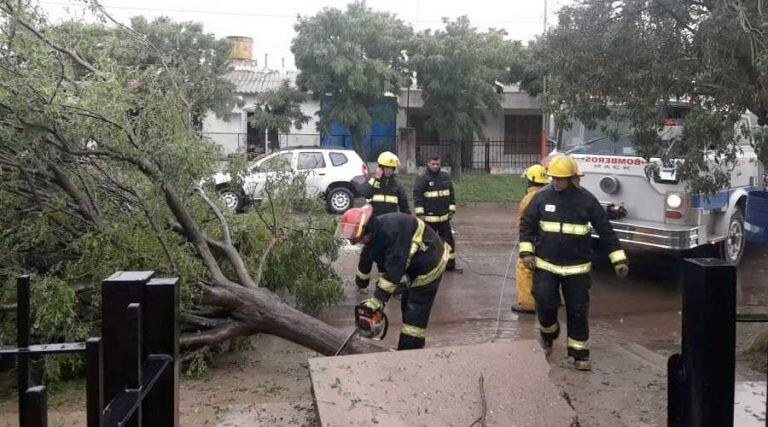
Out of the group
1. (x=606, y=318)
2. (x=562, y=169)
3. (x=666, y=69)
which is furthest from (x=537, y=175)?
(x=562, y=169)

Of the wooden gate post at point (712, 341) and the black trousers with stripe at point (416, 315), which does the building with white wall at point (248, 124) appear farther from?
the wooden gate post at point (712, 341)

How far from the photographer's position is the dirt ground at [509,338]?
4352mm

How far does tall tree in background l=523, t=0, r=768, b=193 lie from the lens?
16.4ft

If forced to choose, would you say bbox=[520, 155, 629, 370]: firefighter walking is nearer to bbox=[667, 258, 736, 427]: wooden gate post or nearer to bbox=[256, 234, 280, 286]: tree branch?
bbox=[256, 234, 280, 286]: tree branch

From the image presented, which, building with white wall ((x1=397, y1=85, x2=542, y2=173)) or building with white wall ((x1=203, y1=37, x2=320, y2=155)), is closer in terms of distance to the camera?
building with white wall ((x1=203, y1=37, x2=320, y2=155))

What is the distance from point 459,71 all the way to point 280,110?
15.9 feet

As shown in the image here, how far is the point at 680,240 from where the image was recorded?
757 centimetres

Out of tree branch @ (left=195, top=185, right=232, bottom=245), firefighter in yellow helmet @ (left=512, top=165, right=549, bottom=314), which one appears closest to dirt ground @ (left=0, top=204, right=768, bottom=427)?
firefighter in yellow helmet @ (left=512, top=165, right=549, bottom=314)

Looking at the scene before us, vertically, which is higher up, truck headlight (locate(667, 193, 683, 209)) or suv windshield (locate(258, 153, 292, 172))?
suv windshield (locate(258, 153, 292, 172))

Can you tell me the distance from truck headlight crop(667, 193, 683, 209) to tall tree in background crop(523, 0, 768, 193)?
1.39m

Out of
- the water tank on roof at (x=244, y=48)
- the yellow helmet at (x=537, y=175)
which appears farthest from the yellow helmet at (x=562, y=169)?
the water tank on roof at (x=244, y=48)

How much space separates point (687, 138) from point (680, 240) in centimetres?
238

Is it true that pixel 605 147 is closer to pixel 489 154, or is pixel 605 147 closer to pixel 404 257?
pixel 404 257

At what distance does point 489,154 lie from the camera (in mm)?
23047
